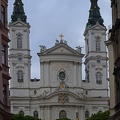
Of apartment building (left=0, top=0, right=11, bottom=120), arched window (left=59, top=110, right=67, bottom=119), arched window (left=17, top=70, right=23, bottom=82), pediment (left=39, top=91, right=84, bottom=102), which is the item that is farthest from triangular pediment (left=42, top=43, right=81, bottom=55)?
apartment building (left=0, top=0, right=11, bottom=120)

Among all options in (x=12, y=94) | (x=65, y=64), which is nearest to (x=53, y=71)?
(x=65, y=64)

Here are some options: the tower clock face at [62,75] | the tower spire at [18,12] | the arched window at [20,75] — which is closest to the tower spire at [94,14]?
the tower clock face at [62,75]

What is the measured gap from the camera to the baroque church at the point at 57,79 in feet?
326

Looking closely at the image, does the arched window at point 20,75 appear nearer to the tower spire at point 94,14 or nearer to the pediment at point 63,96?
the pediment at point 63,96

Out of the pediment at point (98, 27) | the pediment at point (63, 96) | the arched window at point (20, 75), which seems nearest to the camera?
the pediment at point (63, 96)

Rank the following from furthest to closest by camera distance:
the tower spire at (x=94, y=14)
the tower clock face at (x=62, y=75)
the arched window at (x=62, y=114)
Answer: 1. the tower spire at (x=94, y=14)
2. the tower clock face at (x=62, y=75)
3. the arched window at (x=62, y=114)

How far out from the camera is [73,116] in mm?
99688

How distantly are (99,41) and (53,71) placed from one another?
1177 centimetres

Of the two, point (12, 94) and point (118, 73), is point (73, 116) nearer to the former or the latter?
point (12, 94)

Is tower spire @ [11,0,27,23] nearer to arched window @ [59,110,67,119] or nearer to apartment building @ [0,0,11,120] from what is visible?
arched window @ [59,110,67,119]

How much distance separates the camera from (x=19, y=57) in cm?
10362

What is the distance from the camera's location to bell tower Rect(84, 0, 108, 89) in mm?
104562

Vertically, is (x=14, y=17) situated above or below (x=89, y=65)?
above

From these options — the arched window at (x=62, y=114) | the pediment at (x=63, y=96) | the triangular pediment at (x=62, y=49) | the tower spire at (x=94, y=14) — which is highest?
the tower spire at (x=94, y=14)
